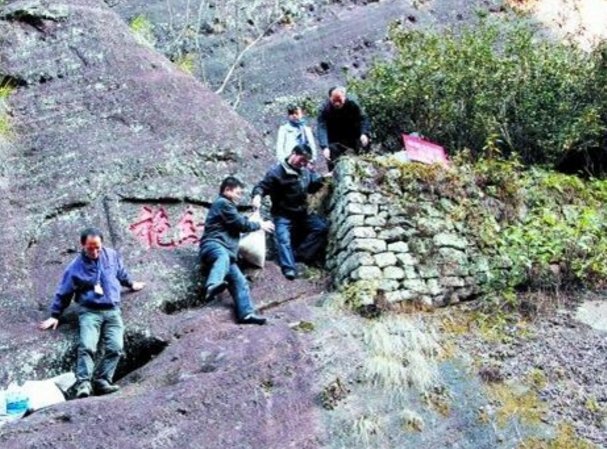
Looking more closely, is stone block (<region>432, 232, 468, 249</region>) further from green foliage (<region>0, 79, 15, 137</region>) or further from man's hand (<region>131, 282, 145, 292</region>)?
green foliage (<region>0, 79, 15, 137</region>)

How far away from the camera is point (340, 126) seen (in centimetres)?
1244

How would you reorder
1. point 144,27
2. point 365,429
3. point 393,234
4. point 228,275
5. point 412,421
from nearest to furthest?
point 365,429 → point 412,421 → point 228,275 → point 393,234 → point 144,27

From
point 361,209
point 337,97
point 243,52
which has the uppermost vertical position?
point 243,52

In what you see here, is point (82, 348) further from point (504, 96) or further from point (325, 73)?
point (325, 73)

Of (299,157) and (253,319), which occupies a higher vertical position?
(299,157)

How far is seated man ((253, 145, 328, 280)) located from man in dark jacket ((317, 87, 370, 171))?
2.77 feet

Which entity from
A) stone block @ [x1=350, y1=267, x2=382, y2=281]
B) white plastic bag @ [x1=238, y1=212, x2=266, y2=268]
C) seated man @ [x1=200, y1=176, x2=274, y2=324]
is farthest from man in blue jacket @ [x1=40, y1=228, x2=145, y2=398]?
stone block @ [x1=350, y1=267, x2=382, y2=281]

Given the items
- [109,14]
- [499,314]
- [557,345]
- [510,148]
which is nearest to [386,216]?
[499,314]

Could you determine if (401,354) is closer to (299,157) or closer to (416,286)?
(416,286)

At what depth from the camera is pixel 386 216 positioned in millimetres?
10945

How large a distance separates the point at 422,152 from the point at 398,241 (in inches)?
60.5

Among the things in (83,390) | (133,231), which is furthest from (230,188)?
(83,390)

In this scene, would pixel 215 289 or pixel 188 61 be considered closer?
pixel 215 289

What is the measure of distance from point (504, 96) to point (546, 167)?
126 cm
